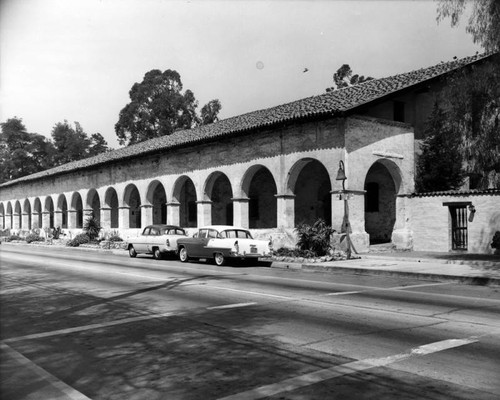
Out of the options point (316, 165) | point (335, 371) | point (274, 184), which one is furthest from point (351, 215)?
point (335, 371)

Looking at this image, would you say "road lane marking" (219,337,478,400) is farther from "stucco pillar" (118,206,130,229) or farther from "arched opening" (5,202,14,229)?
"arched opening" (5,202,14,229)

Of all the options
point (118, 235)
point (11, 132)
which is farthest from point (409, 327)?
point (11, 132)

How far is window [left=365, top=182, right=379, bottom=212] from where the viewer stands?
25.0 metres

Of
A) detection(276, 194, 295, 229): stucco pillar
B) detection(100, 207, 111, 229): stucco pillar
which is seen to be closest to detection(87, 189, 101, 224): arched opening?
detection(100, 207, 111, 229): stucco pillar

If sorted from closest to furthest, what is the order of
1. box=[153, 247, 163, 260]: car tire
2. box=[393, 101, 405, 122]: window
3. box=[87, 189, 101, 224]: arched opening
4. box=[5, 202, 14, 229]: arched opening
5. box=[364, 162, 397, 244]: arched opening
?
1. box=[153, 247, 163, 260]: car tire
2. box=[393, 101, 405, 122]: window
3. box=[364, 162, 397, 244]: arched opening
4. box=[87, 189, 101, 224]: arched opening
5. box=[5, 202, 14, 229]: arched opening

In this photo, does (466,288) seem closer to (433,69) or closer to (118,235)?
(433,69)

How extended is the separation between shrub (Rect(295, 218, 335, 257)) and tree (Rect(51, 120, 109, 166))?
71.3 metres

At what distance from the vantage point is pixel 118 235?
35500mm

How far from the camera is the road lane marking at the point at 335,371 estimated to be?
15.0 feet

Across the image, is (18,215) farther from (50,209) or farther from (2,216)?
(50,209)

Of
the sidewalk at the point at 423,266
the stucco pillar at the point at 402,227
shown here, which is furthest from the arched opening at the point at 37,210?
the stucco pillar at the point at 402,227

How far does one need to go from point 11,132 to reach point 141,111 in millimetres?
27795

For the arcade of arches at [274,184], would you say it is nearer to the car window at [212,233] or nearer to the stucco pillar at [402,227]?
the stucco pillar at [402,227]

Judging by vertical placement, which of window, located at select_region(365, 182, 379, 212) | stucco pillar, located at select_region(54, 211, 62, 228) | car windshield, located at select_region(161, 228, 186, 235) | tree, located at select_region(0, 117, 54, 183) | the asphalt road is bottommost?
the asphalt road
